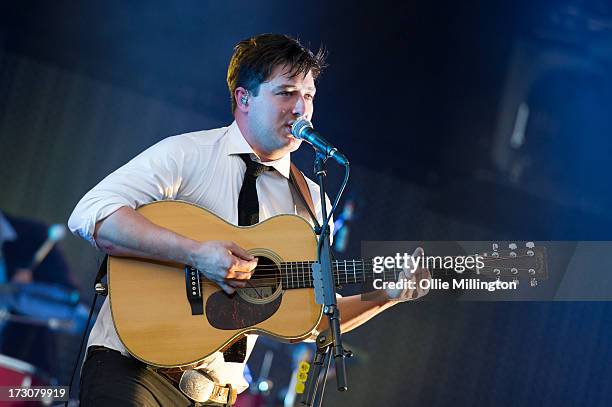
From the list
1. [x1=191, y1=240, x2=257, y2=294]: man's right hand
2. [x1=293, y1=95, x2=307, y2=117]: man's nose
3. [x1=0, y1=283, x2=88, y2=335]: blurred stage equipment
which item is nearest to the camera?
[x1=191, y1=240, x2=257, y2=294]: man's right hand

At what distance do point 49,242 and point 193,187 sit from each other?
2.27 m

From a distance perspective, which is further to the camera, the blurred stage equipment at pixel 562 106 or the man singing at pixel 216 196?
the blurred stage equipment at pixel 562 106

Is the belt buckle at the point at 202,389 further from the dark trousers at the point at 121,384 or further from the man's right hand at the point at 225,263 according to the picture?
the man's right hand at the point at 225,263

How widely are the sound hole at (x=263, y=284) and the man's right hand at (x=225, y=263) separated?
0.06 m

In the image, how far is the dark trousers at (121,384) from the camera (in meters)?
2.69

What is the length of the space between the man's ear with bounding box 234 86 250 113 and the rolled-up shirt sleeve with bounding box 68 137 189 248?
1.29ft

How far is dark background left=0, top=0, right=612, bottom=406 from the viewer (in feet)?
17.0

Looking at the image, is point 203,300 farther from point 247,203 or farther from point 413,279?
point 413,279

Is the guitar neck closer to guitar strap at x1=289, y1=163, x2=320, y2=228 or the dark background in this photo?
guitar strap at x1=289, y1=163, x2=320, y2=228

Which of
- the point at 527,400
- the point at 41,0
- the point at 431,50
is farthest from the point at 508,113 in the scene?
the point at 41,0

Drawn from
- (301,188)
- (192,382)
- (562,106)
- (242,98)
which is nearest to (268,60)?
(242,98)

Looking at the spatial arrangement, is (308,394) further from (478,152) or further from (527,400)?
(478,152)

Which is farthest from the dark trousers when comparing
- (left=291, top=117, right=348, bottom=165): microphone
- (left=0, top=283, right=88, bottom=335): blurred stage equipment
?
(left=0, top=283, right=88, bottom=335): blurred stage equipment

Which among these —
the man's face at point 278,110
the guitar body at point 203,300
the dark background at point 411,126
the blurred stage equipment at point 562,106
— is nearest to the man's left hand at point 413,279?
the guitar body at point 203,300
